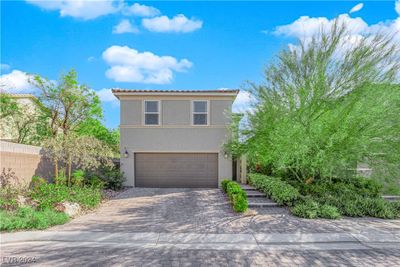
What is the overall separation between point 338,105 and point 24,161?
1264cm

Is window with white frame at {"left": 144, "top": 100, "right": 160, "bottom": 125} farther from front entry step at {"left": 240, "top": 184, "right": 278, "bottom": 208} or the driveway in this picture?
front entry step at {"left": 240, "top": 184, "right": 278, "bottom": 208}

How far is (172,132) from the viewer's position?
535 inches

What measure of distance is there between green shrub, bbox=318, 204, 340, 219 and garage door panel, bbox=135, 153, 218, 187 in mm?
6530

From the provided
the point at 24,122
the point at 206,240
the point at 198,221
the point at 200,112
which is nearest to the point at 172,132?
the point at 200,112

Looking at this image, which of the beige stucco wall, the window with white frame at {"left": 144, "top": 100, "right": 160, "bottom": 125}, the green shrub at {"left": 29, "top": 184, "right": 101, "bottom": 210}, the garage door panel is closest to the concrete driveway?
the green shrub at {"left": 29, "top": 184, "right": 101, "bottom": 210}

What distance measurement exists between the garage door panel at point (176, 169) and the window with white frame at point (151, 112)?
197 cm

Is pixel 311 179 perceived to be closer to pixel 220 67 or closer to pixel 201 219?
pixel 201 219

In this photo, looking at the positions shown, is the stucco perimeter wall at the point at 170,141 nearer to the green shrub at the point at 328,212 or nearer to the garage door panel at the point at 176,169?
the garage door panel at the point at 176,169

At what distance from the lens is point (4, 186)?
829cm

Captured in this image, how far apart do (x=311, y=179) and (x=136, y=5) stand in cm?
1054

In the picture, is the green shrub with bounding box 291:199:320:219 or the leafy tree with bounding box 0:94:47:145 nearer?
the green shrub with bounding box 291:199:320:219

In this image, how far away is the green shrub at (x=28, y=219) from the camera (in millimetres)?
6191

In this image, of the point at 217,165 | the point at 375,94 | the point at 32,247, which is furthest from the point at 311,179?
the point at 32,247

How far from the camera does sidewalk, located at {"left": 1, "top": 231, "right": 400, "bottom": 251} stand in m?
5.52
